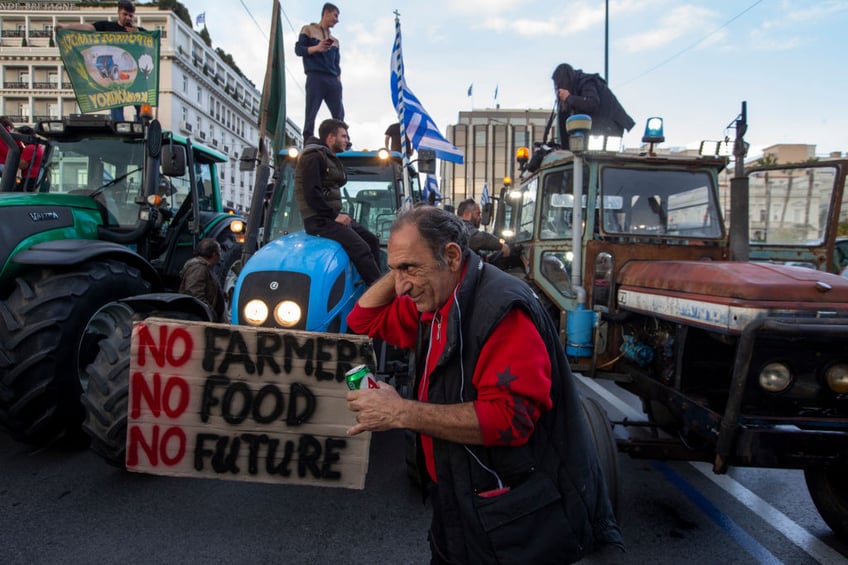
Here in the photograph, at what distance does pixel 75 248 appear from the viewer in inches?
148

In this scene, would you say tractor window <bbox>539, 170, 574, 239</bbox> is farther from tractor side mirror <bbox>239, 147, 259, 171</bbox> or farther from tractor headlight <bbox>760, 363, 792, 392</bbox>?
tractor side mirror <bbox>239, 147, 259, 171</bbox>

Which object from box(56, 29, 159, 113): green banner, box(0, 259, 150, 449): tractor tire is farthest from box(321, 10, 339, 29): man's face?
box(0, 259, 150, 449): tractor tire

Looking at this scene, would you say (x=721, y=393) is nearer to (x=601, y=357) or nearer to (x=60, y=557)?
(x=601, y=357)

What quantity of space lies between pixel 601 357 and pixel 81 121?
590 cm

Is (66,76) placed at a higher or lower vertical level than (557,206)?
higher

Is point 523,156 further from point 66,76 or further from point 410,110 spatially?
point 66,76

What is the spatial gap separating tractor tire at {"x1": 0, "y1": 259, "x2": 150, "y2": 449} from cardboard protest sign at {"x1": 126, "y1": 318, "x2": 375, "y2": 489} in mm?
1465

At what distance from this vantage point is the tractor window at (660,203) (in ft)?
14.7

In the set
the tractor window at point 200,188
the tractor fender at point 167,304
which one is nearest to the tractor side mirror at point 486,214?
the tractor fender at point 167,304

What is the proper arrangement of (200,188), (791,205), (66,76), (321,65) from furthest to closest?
(66,76)
(200,188)
(321,65)
(791,205)

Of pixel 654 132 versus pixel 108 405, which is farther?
pixel 654 132

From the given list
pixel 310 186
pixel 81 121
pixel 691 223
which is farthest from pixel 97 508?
pixel 691 223

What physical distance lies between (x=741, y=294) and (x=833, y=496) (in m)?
1.55

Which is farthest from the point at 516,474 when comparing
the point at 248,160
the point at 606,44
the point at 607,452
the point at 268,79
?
the point at 606,44
